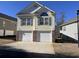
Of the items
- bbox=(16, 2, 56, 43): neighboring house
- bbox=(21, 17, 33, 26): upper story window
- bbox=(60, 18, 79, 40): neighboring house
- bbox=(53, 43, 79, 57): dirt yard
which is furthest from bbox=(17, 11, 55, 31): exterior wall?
bbox=(53, 43, 79, 57): dirt yard

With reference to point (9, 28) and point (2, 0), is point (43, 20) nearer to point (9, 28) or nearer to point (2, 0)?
point (9, 28)

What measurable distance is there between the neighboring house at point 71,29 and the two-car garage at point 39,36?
3.63m

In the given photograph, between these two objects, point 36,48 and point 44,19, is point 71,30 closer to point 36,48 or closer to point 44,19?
point 44,19

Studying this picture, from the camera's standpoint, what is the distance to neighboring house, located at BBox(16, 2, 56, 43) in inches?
1078

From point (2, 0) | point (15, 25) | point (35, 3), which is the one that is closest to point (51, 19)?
point (35, 3)

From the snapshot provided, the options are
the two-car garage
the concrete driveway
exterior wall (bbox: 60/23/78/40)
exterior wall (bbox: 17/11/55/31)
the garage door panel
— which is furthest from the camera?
exterior wall (bbox: 60/23/78/40)

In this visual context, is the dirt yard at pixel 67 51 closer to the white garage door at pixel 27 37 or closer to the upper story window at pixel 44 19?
the white garage door at pixel 27 37

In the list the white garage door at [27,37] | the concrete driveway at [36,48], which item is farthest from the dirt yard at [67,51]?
the white garage door at [27,37]

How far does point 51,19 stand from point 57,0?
22.2ft

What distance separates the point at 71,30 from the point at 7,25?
9.25 meters

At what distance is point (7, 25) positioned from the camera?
93.0 ft

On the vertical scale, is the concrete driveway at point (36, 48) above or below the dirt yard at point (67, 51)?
above

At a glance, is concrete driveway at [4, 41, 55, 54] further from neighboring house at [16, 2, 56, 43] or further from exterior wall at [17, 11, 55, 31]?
exterior wall at [17, 11, 55, 31]

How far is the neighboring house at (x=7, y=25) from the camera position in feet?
86.2
